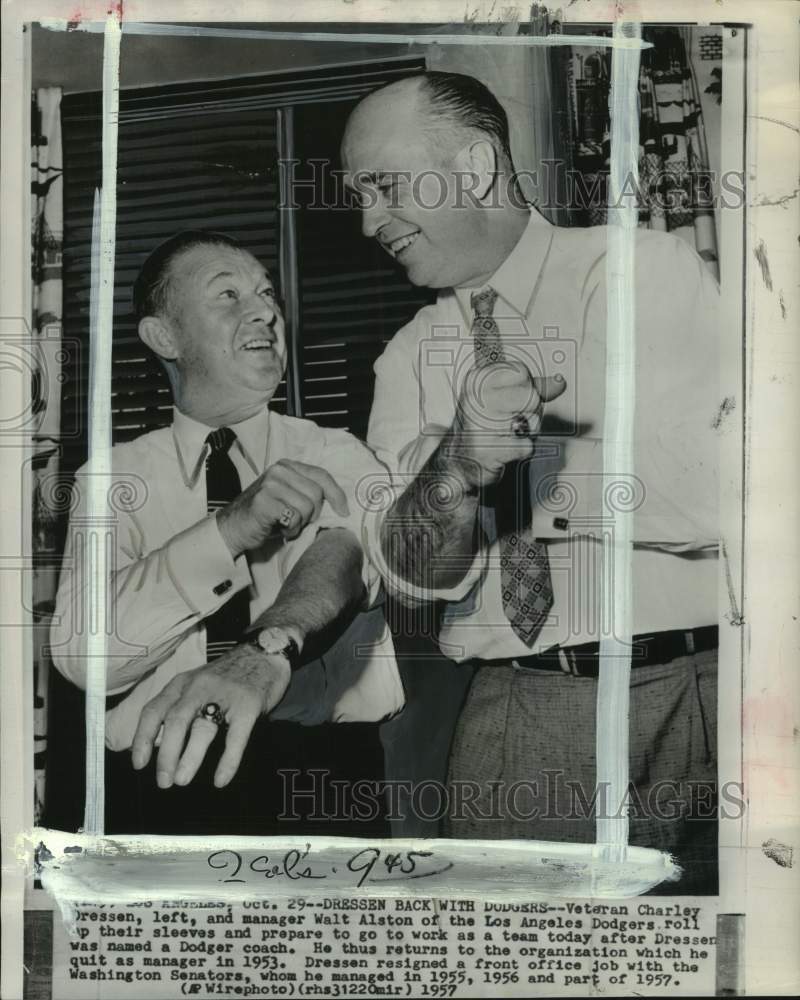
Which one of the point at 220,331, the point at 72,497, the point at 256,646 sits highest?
the point at 220,331

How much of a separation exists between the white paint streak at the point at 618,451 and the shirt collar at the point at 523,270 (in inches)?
7.6

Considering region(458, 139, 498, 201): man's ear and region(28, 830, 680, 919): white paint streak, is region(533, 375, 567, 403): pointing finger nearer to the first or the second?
region(458, 139, 498, 201): man's ear

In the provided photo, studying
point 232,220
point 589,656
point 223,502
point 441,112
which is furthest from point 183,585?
point 441,112

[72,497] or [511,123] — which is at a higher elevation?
[511,123]

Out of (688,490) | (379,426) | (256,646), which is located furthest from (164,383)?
(688,490)

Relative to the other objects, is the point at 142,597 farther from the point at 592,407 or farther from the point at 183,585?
the point at 592,407

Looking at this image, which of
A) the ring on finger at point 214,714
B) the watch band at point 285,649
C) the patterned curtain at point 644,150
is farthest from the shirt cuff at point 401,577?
the patterned curtain at point 644,150

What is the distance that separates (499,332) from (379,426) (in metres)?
0.44

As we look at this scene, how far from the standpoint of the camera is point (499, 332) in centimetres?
234

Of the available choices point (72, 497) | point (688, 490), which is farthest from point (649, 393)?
point (72, 497)

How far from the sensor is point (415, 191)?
92.5 inches

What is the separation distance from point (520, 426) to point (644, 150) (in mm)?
882

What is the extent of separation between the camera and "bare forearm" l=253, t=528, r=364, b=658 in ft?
7.62

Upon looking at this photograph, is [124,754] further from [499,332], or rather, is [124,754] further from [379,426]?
[499,332]
